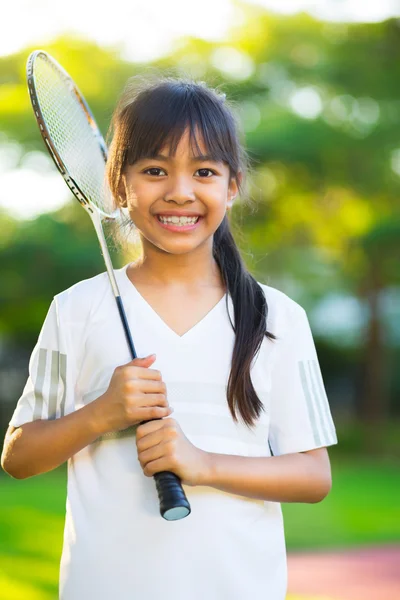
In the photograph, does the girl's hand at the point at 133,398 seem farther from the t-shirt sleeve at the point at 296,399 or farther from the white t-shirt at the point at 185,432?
the t-shirt sleeve at the point at 296,399

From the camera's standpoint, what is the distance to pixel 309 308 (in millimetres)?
11766

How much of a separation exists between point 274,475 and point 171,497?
9.6 inches

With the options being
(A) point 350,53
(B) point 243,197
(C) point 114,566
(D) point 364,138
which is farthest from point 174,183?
(A) point 350,53

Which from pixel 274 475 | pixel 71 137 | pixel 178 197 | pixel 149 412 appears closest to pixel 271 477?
pixel 274 475

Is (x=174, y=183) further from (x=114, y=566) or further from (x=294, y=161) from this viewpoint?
(x=294, y=161)

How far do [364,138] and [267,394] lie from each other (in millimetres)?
9072

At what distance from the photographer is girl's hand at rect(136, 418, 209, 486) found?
156cm

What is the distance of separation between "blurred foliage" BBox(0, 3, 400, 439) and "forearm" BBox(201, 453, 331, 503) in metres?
7.84

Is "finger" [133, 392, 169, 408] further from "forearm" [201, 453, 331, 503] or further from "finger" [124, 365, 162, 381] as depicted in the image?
"forearm" [201, 453, 331, 503]

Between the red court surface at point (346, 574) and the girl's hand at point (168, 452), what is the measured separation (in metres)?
3.51

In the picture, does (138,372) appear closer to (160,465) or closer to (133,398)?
(133,398)

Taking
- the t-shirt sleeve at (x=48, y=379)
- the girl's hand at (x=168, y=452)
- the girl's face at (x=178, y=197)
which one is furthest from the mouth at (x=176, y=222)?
the girl's hand at (x=168, y=452)

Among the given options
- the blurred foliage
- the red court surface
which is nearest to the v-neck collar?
the red court surface

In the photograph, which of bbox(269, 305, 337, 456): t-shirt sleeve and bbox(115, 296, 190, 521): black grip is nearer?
bbox(115, 296, 190, 521): black grip
